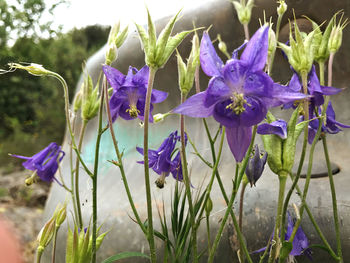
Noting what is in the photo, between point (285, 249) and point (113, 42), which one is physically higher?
point (113, 42)

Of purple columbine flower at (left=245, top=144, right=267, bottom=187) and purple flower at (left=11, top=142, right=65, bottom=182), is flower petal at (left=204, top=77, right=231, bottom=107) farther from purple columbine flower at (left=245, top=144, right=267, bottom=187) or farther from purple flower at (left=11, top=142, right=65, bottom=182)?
purple flower at (left=11, top=142, right=65, bottom=182)

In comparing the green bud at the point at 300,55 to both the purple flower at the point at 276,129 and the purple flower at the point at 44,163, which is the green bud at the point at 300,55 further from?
the purple flower at the point at 44,163

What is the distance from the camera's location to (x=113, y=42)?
2.20 ft

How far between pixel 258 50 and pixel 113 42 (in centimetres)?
28

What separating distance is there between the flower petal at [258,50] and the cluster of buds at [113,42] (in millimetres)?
240

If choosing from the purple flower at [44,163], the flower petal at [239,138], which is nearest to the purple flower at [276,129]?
the flower petal at [239,138]

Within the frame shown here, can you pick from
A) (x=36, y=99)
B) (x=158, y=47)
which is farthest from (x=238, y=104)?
(x=36, y=99)

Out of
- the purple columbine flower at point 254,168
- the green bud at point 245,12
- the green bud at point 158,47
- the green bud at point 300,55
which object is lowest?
the purple columbine flower at point 254,168

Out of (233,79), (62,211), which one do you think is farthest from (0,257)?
(233,79)

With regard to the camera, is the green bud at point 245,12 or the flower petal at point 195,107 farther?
the green bud at point 245,12

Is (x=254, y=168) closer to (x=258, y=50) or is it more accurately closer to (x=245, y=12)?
(x=258, y=50)

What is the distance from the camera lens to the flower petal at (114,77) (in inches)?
25.1

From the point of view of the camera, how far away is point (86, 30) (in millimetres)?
6934

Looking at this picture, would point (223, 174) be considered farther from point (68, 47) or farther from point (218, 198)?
point (68, 47)
